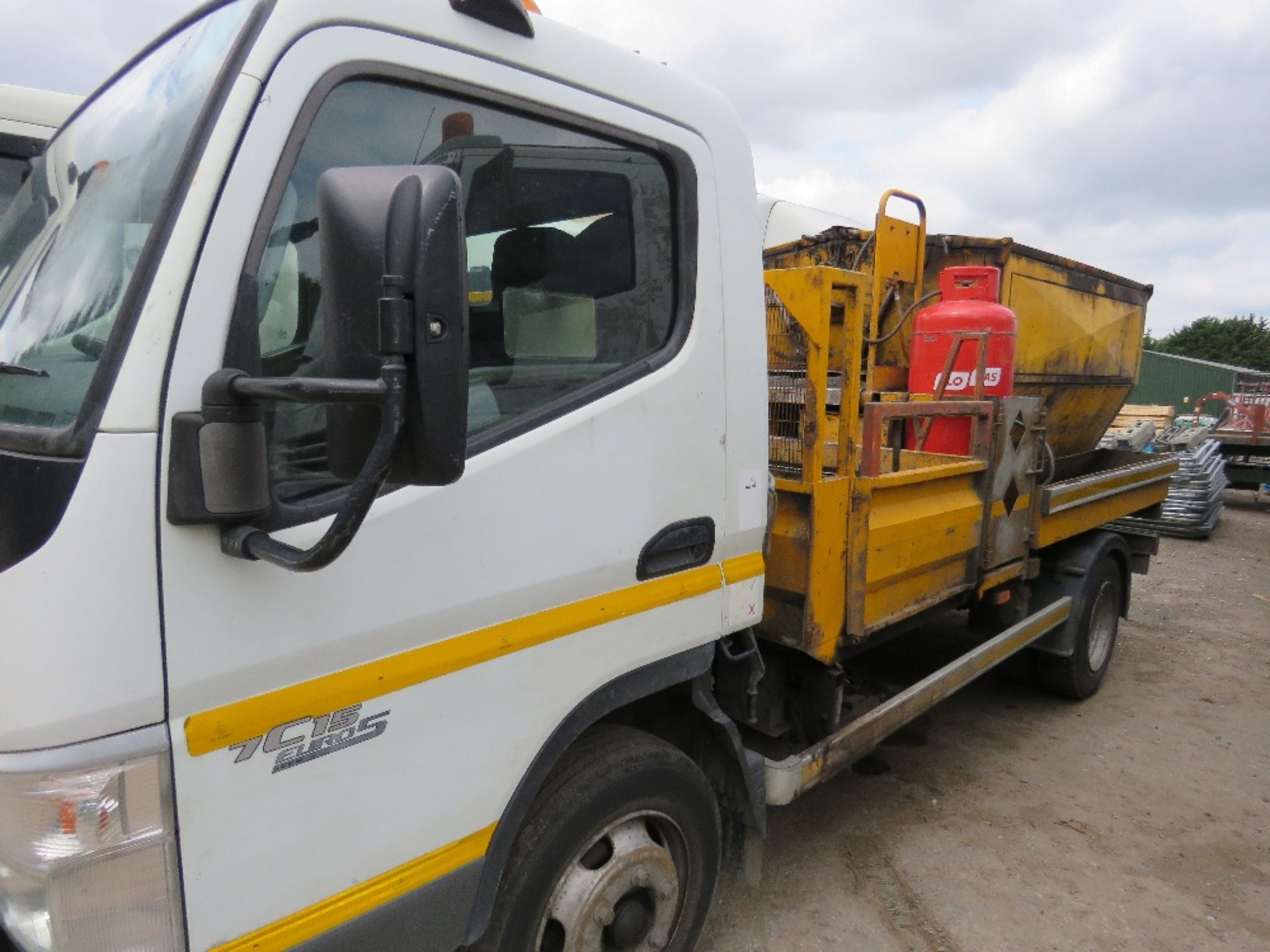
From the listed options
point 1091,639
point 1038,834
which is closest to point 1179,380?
point 1091,639

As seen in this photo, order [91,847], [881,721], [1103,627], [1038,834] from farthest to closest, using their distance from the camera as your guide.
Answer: [1103,627]
[1038,834]
[881,721]
[91,847]

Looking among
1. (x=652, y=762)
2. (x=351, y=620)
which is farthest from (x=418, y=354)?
(x=652, y=762)

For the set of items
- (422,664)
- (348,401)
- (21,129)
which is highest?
(21,129)

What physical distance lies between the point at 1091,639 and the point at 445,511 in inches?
187

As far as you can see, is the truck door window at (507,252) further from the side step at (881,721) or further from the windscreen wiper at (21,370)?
the side step at (881,721)

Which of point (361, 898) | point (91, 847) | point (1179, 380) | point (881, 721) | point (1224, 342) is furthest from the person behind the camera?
point (1224, 342)

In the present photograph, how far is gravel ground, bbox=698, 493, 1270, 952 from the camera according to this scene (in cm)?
292

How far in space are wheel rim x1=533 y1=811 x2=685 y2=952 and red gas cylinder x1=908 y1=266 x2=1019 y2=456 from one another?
244cm

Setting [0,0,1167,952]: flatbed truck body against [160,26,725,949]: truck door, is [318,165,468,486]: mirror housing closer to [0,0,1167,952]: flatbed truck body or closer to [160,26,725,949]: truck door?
[0,0,1167,952]: flatbed truck body

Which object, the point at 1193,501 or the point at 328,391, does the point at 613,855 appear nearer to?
the point at 328,391

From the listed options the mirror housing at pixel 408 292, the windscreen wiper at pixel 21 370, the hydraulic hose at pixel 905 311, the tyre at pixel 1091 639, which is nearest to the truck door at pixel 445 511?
the mirror housing at pixel 408 292

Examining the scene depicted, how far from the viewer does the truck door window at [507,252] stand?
134 cm

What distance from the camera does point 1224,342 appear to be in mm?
44625

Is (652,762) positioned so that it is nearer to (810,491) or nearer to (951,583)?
(810,491)
